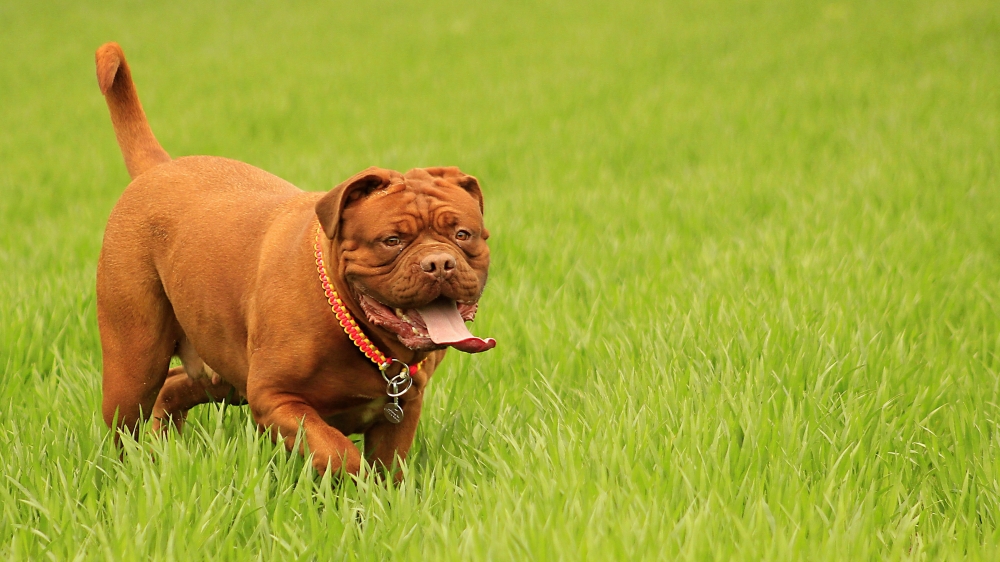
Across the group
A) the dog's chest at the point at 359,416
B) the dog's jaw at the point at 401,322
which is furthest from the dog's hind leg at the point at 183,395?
the dog's jaw at the point at 401,322

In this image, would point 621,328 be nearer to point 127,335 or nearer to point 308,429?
point 308,429

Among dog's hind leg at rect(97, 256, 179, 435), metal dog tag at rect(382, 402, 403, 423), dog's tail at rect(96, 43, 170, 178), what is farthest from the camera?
dog's tail at rect(96, 43, 170, 178)

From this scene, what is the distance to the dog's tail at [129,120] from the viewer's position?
3.65m

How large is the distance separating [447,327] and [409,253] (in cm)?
24

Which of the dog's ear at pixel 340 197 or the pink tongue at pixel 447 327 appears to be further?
the dog's ear at pixel 340 197

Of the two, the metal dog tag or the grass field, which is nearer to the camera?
the grass field

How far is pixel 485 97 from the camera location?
12.6 meters

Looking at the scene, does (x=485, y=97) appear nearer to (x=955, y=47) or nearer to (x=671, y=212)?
(x=671, y=212)

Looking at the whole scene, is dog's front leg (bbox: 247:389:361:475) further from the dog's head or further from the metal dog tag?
the dog's head

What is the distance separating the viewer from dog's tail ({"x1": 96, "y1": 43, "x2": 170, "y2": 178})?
12.0 feet

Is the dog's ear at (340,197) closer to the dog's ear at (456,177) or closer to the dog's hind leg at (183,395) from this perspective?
the dog's ear at (456,177)

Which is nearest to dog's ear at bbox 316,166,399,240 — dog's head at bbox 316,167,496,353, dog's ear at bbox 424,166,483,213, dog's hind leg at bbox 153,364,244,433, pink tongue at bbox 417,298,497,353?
dog's head at bbox 316,167,496,353

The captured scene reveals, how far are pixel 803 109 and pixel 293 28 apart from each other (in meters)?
12.0

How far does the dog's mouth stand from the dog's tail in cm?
138
